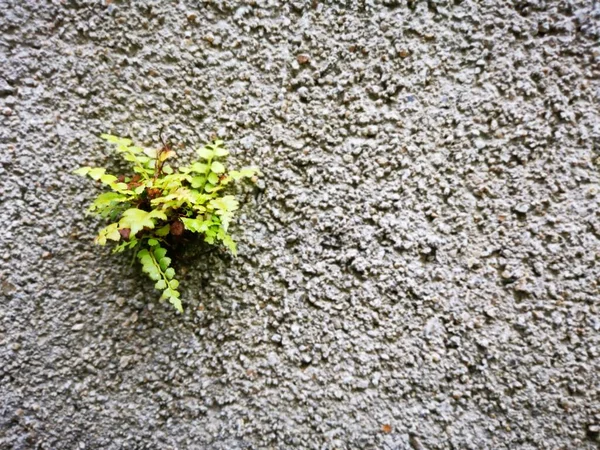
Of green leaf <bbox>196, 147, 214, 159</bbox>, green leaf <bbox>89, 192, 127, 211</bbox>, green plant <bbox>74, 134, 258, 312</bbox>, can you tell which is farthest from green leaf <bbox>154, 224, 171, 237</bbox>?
green leaf <bbox>196, 147, 214, 159</bbox>

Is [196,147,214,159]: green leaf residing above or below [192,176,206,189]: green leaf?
above

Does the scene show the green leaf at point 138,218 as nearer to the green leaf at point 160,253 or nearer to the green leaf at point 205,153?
the green leaf at point 160,253

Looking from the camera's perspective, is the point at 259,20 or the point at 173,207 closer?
the point at 173,207

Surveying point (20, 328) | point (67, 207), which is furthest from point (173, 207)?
point (20, 328)

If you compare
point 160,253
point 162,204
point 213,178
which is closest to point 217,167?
point 213,178

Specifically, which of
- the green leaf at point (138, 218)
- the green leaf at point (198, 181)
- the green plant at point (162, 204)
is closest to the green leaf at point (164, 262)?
the green plant at point (162, 204)

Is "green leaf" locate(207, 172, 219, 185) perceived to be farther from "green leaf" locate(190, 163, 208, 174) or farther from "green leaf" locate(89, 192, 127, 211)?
"green leaf" locate(89, 192, 127, 211)

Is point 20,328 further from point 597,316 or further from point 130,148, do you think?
point 597,316
